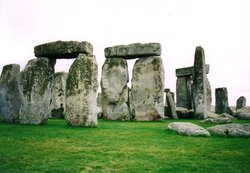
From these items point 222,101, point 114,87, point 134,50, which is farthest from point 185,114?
point 134,50

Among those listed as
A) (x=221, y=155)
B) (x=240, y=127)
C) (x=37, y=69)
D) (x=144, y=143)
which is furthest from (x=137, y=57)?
(x=221, y=155)

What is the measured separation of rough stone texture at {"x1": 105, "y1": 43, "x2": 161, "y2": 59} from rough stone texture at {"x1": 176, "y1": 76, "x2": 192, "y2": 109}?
269 inches

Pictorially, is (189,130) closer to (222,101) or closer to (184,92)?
(222,101)

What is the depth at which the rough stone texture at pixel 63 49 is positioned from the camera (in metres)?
11.6

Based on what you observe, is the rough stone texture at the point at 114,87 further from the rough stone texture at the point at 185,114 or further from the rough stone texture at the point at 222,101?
the rough stone texture at the point at 222,101

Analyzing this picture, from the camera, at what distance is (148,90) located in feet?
53.9

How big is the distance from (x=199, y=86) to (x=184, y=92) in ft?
16.8

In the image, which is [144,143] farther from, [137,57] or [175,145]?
[137,57]

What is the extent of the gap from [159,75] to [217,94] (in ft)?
22.4

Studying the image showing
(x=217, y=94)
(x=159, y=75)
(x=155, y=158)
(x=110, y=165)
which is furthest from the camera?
(x=217, y=94)

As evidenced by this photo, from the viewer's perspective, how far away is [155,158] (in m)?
6.18

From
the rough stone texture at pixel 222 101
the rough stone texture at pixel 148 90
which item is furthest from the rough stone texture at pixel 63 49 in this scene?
the rough stone texture at pixel 222 101

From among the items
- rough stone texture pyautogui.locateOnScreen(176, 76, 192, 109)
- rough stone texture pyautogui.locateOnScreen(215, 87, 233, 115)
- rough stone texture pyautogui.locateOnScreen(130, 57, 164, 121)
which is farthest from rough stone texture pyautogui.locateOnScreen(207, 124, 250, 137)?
rough stone texture pyautogui.locateOnScreen(176, 76, 192, 109)

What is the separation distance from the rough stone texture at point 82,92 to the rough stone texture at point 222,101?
479 inches
